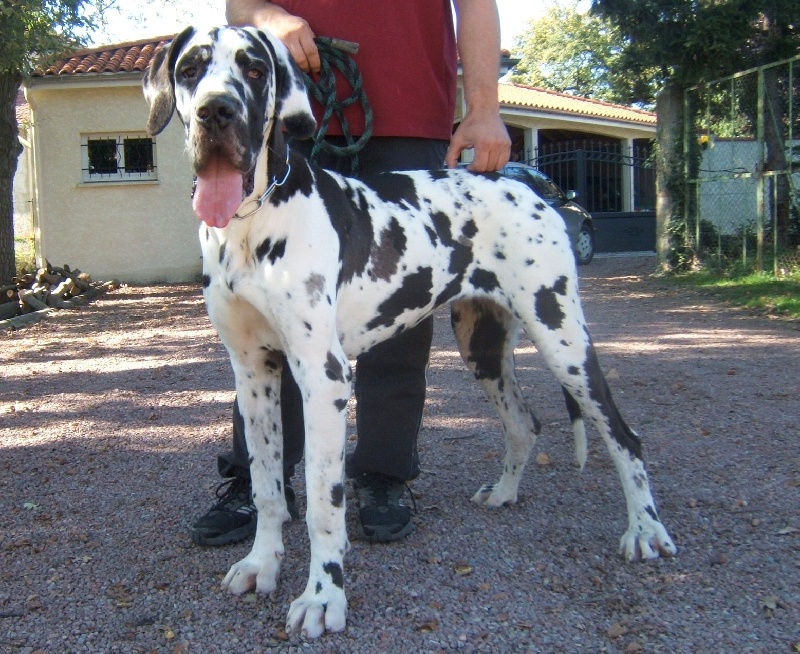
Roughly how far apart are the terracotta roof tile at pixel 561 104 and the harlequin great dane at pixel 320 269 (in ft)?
62.8

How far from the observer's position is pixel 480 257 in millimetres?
3230

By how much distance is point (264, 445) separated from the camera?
2.98 m

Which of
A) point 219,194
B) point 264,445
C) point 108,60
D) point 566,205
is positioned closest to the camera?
point 219,194

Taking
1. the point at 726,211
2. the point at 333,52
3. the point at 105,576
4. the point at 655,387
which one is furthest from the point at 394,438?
the point at 726,211

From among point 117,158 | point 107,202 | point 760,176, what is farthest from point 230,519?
point 117,158

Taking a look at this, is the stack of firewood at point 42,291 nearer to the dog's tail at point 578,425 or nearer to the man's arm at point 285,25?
the man's arm at point 285,25

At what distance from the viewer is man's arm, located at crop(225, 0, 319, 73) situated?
10.0 feet

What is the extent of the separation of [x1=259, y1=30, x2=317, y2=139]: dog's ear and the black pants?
2.20 feet

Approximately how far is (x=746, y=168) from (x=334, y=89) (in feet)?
30.3

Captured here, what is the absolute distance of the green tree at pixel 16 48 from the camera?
10.1m

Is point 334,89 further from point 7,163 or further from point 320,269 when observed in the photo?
point 7,163

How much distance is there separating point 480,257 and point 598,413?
28.8 inches

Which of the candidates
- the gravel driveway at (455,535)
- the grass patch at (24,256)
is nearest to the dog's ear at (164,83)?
the gravel driveway at (455,535)

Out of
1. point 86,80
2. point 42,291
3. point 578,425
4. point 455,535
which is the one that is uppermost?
point 86,80
